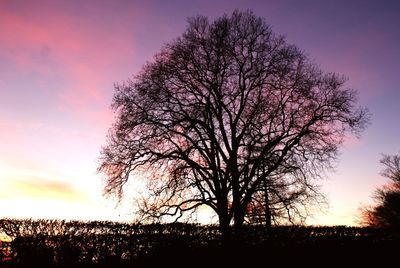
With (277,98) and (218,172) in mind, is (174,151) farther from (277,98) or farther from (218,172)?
(277,98)

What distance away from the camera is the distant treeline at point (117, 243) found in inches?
485

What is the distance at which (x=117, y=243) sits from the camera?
13227mm

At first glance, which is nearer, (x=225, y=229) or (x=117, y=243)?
(x=117, y=243)

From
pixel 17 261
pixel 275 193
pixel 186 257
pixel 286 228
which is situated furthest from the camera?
pixel 275 193

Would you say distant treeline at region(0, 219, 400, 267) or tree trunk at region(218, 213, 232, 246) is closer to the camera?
distant treeline at region(0, 219, 400, 267)

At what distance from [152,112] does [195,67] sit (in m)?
3.14

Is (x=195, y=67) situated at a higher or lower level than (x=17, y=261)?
higher

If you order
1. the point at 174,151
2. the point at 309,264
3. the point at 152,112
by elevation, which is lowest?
the point at 309,264

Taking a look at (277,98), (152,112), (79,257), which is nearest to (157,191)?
(152,112)

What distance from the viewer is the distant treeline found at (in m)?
12.3

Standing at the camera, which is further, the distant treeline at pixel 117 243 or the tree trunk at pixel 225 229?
the tree trunk at pixel 225 229

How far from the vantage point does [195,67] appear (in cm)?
1792

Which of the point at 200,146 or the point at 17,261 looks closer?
the point at 17,261

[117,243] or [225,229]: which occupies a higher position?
[225,229]
